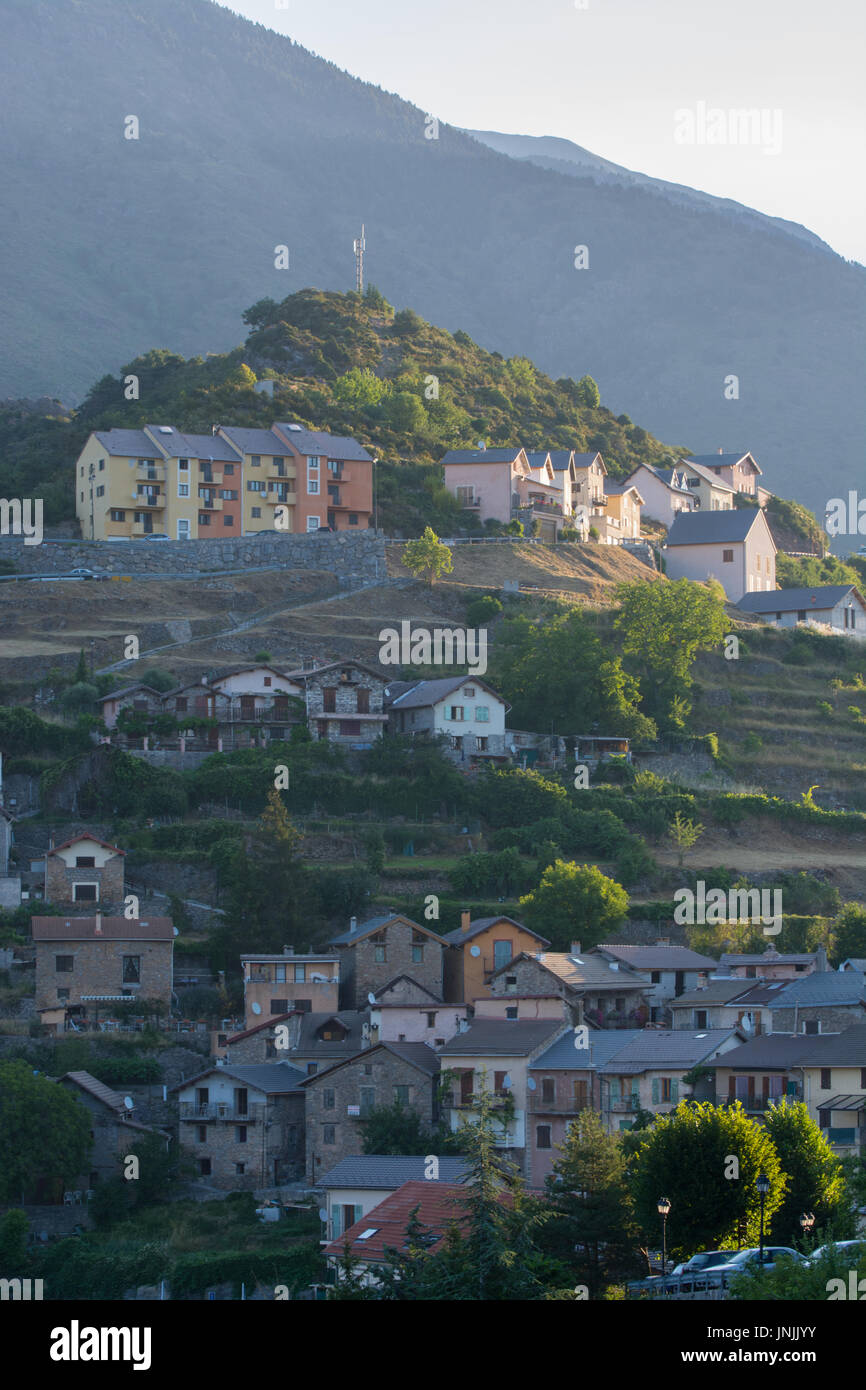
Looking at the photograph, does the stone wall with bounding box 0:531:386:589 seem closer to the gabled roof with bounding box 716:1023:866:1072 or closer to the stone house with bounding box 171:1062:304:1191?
the stone house with bounding box 171:1062:304:1191

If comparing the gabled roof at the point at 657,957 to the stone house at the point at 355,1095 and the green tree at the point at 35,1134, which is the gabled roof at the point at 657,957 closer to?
the stone house at the point at 355,1095

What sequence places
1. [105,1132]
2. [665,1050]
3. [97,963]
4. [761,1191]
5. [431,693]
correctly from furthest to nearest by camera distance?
[431,693] < [97,963] < [665,1050] < [105,1132] < [761,1191]

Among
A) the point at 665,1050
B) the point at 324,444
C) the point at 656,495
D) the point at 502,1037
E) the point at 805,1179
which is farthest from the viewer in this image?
the point at 656,495

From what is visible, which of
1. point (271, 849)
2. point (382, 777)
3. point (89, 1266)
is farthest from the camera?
point (382, 777)

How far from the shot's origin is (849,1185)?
120 feet

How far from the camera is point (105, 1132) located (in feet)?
153

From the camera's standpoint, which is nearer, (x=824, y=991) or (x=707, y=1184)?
(x=707, y=1184)

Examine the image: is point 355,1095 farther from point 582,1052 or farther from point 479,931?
point 479,931

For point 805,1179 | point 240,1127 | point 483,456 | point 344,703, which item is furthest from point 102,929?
point 483,456

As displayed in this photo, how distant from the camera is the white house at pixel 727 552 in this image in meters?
100

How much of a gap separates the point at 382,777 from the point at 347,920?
9.71m

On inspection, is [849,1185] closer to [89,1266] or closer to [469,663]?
[89,1266]

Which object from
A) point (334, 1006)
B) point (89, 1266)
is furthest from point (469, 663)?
point (89, 1266)

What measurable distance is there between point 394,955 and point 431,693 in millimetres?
18553
